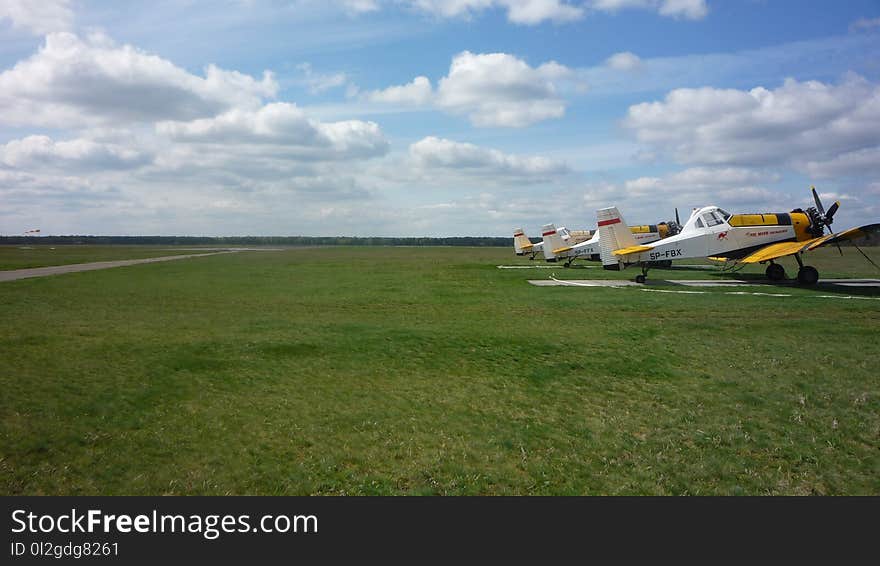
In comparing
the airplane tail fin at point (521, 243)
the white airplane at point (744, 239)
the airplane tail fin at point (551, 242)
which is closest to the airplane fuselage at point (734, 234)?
the white airplane at point (744, 239)

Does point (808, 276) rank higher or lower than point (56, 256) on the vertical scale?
lower

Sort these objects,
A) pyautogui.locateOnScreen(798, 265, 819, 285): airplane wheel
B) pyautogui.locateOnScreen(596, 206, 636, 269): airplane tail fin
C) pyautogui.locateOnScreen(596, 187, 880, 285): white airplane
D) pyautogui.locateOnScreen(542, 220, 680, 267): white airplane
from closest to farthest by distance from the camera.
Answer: pyautogui.locateOnScreen(798, 265, 819, 285): airplane wheel, pyautogui.locateOnScreen(596, 187, 880, 285): white airplane, pyautogui.locateOnScreen(596, 206, 636, 269): airplane tail fin, pyautogui.locateOnScreen(542, 220, 680, 267): white airplane

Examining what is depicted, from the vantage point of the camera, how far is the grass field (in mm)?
5348

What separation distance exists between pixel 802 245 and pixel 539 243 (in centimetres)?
3790

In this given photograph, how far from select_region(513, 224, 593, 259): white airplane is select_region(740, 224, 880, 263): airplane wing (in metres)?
23.3

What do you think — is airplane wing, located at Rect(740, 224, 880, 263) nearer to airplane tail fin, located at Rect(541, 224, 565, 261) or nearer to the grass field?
the grass field

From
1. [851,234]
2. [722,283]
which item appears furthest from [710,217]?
[851,234]

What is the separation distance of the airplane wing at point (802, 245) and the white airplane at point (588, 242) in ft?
34.9

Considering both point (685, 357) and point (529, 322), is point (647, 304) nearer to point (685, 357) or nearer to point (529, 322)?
point (529, 322)

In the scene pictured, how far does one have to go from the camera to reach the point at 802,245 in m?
24.0

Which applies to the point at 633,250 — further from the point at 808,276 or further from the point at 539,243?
the point at 539,243

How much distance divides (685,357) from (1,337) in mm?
16198

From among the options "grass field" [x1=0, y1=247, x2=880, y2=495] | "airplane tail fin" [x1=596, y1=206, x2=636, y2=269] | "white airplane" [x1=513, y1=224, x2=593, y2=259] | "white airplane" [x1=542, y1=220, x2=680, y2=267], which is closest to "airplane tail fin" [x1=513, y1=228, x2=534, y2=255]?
"white airplane" [x1=513, y1=224, x2=593, y2=259]
